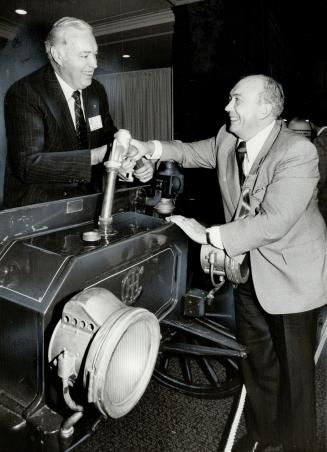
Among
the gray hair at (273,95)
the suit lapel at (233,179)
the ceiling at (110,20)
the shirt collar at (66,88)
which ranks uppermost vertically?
the ceiling at (110,20)

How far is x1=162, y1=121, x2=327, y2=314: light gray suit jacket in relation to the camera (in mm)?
1430

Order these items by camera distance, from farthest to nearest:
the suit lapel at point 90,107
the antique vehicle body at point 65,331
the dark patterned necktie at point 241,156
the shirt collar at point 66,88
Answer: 1. the suit lapel at point 90,107
2. the shirt collar at point 66,88
3. the dark patterned necktie at point 241,156
4. the antique vehicle body at point 65,331

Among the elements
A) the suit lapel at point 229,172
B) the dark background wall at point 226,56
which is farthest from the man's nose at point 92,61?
the dark background wall at point 226,56

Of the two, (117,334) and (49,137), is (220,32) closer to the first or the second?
(49,137)

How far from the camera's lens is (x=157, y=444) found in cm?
180

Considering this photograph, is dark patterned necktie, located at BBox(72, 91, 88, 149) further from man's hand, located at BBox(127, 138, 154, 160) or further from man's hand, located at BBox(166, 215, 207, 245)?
man's hand, located at BBox(166, 215, 207, 245)

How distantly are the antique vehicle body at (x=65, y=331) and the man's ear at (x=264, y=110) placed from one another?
0.72 meters

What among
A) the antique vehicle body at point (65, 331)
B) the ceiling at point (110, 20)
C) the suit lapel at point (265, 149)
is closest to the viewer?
the antique vehicle body at point (65, 331)

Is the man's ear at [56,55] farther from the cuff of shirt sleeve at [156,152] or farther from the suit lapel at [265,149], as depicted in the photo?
the suit lapel at [265,149]

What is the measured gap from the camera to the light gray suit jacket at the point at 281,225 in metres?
1.43

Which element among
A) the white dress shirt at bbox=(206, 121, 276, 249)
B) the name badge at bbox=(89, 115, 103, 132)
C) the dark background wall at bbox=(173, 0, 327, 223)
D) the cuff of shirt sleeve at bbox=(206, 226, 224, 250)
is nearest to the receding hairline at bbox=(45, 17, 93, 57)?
the name badge at bbox=(89, 115, 103, 132)

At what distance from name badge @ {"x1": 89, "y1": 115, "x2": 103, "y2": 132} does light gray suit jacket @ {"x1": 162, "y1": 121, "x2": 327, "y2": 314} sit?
794 millimetres

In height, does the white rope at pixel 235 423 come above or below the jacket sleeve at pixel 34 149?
below

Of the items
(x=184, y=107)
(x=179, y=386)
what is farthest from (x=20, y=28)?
(x=179, y=386)
